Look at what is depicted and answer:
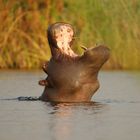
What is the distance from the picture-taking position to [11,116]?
11141mm

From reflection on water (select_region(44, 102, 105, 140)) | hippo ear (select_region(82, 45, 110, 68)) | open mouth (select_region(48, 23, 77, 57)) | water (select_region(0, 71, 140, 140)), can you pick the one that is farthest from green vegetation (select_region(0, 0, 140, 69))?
hippo ear (select_region(82, 45, 110, 68))

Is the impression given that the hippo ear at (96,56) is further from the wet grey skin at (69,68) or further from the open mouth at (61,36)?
the open mouth at (61,36)

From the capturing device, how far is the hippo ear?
482 inches

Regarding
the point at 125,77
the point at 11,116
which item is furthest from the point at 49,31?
the point at 125,77

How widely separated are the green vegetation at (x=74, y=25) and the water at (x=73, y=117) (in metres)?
4.20

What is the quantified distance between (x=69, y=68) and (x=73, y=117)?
1.58 meters

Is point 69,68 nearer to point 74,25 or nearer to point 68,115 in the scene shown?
point 68,115

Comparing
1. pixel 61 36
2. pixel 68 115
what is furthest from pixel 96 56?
pixel 68 115

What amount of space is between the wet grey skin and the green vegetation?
22.7ft

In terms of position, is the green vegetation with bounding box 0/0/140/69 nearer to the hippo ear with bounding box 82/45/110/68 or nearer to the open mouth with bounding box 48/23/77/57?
the open mouth with bounding box 48/23/77/57

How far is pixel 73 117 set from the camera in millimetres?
10891

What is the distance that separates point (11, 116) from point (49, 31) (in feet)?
5.84

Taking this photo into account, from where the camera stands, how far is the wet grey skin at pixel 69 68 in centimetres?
1229

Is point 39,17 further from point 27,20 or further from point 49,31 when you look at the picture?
point 49,31
